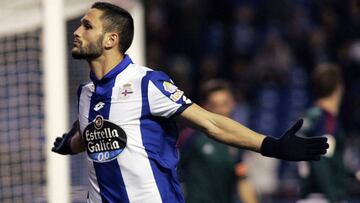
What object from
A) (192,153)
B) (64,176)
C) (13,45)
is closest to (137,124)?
(64,176)


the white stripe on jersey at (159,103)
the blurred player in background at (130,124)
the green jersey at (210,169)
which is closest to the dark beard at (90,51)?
the blurred player in background at (130,124)

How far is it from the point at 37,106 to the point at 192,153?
4.90 ft

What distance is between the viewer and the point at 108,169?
5.87 m

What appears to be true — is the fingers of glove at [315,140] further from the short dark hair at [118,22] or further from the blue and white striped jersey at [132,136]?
the short dark hair at [118,22]

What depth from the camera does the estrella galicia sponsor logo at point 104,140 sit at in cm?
584

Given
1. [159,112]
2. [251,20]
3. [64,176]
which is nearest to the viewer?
[159,112]

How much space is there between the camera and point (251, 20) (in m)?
17.3

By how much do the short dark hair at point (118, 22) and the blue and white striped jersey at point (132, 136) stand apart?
6.9 inches

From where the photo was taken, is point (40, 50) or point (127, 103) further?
point (40, 50)

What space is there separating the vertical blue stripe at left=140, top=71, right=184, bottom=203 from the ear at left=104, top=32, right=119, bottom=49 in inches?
10.0

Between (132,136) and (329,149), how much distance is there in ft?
9.31

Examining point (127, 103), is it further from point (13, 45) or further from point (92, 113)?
point (13, 45)

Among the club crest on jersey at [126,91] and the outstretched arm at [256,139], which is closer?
the outstretched arm at [256,139]

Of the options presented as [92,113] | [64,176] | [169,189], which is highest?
[92,113]
